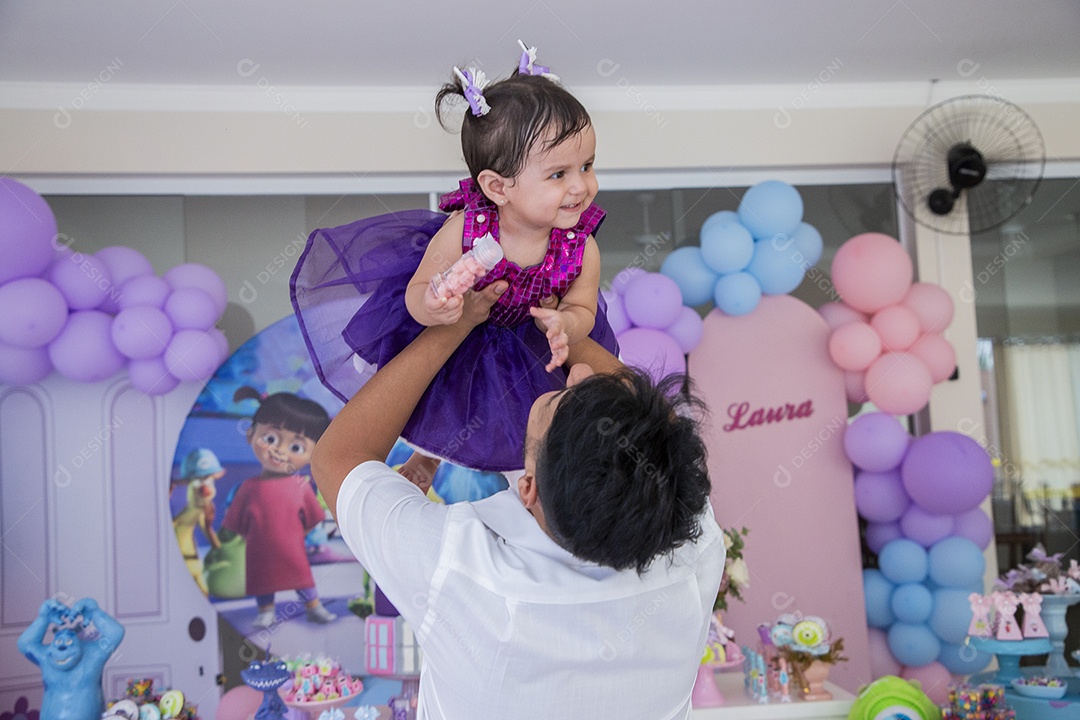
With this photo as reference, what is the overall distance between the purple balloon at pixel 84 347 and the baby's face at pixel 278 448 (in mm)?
598

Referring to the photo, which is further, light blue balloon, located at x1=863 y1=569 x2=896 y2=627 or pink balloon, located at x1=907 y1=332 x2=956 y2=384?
light blue balloon, located at x1=863 y1=569 x2=896 y2=627

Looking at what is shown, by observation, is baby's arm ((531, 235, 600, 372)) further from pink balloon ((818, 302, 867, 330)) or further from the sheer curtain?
the sheer curtain

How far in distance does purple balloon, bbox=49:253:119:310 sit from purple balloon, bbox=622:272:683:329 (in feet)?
6.01

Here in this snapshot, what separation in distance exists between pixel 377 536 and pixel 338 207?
301cm

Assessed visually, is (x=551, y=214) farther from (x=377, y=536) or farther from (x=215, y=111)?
(x=215, y=111)

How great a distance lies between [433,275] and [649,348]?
1.99 m

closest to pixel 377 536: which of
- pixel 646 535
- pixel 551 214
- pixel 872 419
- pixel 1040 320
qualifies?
pixel 646 535

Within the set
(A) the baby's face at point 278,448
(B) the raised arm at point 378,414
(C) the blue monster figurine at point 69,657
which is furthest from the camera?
(A) the baby's face at point 278,448

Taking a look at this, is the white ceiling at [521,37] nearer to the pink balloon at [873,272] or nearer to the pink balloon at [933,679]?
the pink balloon at [873,272]

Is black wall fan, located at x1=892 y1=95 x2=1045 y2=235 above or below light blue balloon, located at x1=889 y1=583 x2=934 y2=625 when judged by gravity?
above

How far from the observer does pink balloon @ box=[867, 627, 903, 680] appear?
3803 millimetres

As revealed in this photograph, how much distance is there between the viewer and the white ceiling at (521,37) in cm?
320

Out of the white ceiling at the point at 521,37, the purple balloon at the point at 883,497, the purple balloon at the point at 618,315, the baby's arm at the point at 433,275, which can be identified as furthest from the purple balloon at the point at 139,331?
the purple balloon at the point at 883,497

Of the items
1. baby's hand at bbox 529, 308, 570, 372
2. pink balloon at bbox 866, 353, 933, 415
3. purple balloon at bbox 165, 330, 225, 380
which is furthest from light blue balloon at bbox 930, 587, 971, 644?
→ purple balloon at bbox 165, 330, 225, 380
